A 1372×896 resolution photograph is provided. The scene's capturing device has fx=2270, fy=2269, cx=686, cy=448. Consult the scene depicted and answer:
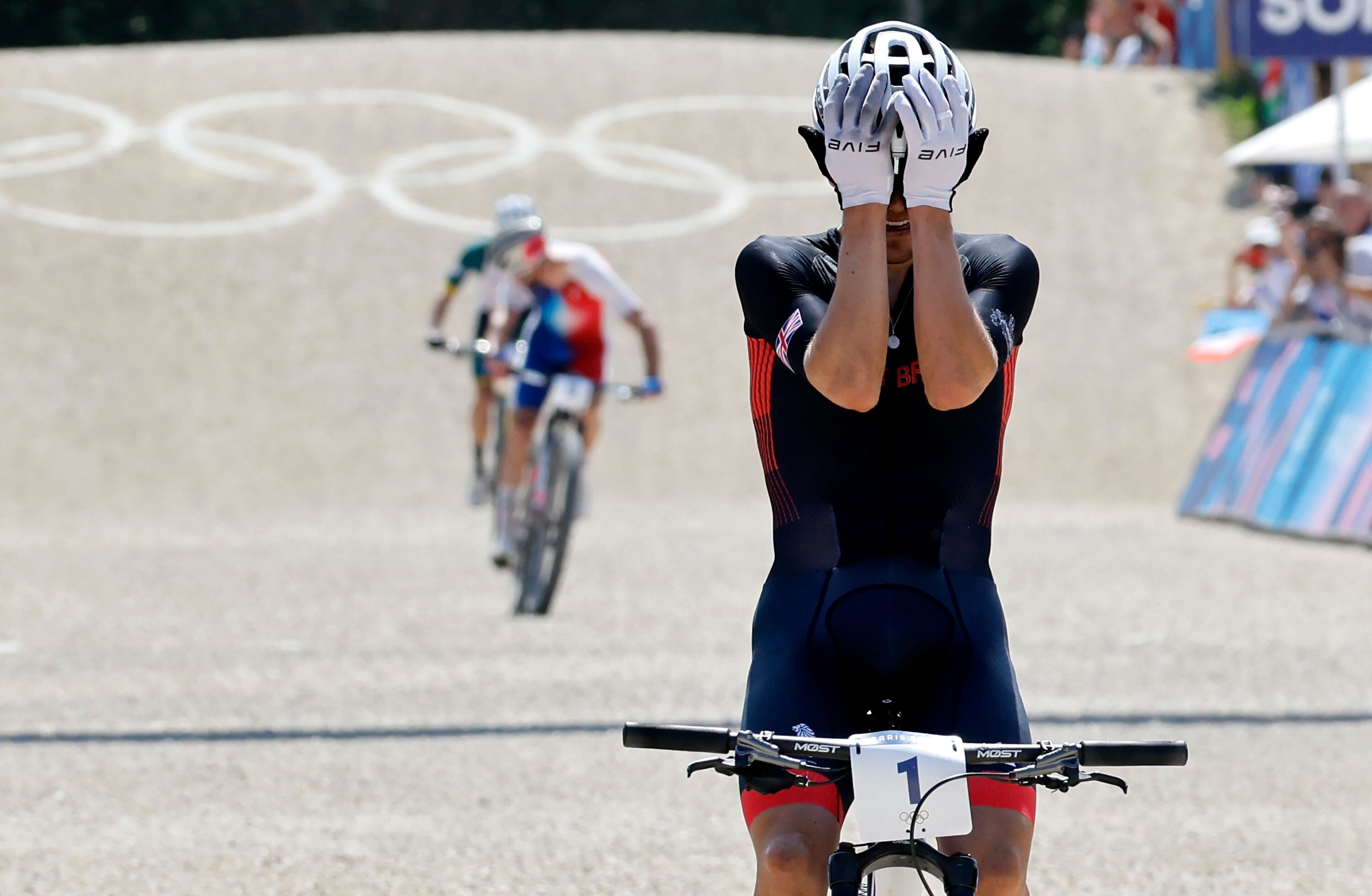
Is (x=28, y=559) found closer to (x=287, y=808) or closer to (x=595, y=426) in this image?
(x=595, y=426)

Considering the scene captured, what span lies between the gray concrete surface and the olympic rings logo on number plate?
0.53ft

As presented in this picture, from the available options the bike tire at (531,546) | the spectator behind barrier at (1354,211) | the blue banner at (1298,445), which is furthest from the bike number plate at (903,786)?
the spectator behind barrier at (1354,211)

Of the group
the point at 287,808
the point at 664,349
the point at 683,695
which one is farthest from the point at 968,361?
the point at 664,349

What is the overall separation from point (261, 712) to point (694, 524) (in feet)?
32.5

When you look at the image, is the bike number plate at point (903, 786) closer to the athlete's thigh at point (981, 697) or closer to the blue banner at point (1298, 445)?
the athlete's thigh at point (981, 697)

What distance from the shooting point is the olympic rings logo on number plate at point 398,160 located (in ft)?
81.5

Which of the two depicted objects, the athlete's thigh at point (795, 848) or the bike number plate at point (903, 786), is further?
the athlete's thigh at point (795, 848)

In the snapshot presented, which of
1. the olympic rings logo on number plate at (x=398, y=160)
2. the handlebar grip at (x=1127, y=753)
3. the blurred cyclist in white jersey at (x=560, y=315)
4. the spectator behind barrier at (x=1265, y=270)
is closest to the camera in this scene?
the handlebar grip at (x=1127, y=753)

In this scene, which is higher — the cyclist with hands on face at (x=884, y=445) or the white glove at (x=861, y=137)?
the white glove at (x=861, y=137)

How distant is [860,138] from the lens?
3086 mm

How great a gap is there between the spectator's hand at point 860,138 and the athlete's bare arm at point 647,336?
8348 millimetres

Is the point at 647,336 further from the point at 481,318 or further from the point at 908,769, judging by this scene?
the point at 908,769

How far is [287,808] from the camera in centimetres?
646

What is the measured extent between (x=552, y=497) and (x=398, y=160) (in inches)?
630
